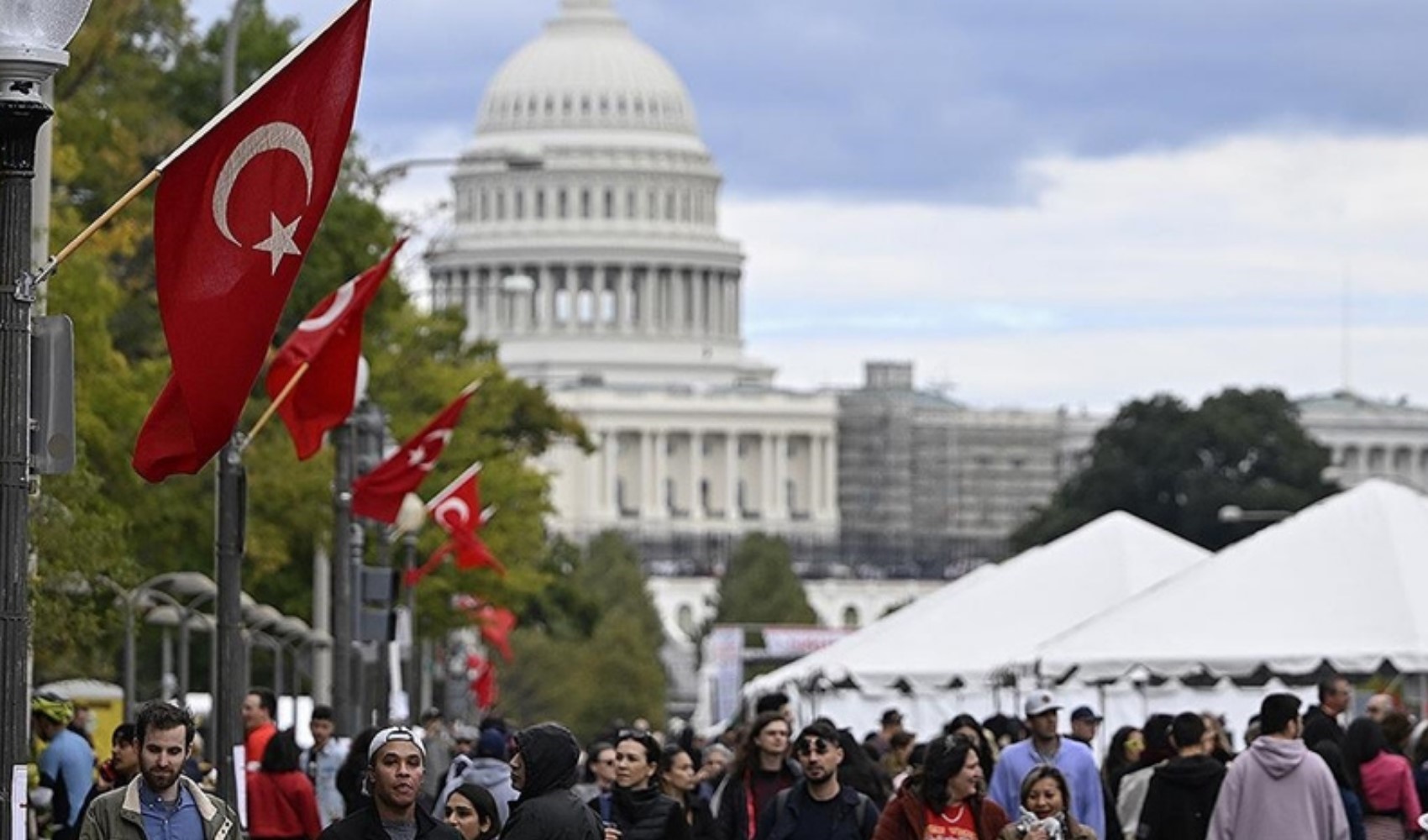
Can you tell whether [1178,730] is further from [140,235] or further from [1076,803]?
[140,235]

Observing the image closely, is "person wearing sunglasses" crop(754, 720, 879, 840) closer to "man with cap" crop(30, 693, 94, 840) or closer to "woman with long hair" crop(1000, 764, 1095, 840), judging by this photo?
"woman with long hair" crop(1000, 764, 1095, 840)

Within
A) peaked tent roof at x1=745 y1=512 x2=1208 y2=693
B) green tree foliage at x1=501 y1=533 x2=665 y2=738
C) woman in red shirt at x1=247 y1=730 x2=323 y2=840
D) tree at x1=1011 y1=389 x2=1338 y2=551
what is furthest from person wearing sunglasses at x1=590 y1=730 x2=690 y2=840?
tree at x1=1011 y1=389 x2=1338 y2=551

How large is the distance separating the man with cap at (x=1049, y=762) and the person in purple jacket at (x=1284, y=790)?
45.9 inches

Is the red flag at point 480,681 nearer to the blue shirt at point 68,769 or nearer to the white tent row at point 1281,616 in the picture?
the white tent row at point 1281,616

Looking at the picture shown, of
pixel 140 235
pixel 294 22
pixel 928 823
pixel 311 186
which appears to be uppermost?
pixel 294 22

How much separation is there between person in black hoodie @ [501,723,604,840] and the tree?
143 m

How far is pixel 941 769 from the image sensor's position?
15703 mm

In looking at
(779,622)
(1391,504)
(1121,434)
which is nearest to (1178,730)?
(1391,504)

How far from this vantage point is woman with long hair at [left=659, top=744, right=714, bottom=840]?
16984mm

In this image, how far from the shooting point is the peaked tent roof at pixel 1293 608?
29.8 metres

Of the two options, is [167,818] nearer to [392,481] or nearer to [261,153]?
[261,153]

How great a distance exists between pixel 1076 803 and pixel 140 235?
81.6 ft

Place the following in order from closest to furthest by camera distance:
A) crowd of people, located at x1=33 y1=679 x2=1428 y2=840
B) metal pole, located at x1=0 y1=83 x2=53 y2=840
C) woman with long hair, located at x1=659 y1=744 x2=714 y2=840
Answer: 1. metal pole, located at x1=0 y1=83 x2=53 y2=840
2. crowd of people, located at x1=33 y1=679 x2=1428 y2=840
3. woman with long hair, located at x1=659 y1=744 x2=714 y2=840

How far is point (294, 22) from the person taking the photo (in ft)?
175
